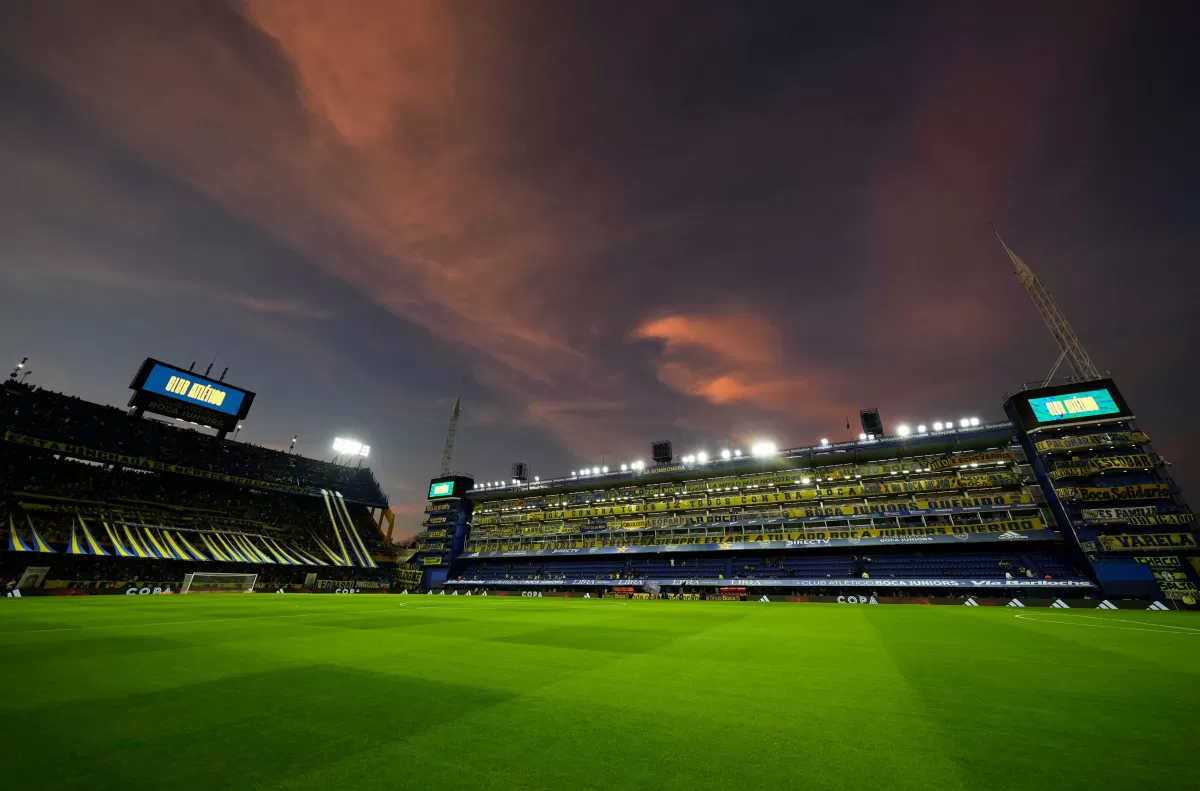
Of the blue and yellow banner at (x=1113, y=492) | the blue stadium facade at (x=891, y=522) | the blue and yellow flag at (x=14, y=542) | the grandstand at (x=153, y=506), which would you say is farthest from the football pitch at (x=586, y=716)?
the grandstand at (x=153, y=506)

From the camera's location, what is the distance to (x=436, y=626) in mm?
16734

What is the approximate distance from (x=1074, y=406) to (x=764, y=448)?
30713 mm

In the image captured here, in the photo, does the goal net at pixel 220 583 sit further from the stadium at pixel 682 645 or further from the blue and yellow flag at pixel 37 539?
the blue and yellow flag at pixel 37 539

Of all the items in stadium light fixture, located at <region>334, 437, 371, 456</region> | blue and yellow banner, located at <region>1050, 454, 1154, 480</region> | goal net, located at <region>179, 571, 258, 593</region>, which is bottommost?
goal net, located at <region>179, 571, 258, 593</region>

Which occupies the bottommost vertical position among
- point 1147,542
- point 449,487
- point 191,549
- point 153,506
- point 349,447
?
point 1147,542

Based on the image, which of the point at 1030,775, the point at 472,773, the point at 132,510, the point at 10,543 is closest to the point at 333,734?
the point at 472,773

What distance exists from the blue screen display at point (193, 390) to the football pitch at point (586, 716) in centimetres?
6194

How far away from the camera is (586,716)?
5707 millimetres

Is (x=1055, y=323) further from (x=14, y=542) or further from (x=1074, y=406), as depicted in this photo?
(x=14, y=542)

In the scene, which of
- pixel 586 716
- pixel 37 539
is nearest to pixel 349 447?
pixel 37 539

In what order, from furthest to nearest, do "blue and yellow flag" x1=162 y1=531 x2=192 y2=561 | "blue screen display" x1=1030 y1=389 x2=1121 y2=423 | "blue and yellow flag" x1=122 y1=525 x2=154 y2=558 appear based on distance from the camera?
"blue and yellow flag" x1=162 y1=531 x2=192 y2=561 < "blue and yellow flag" x1=122 y1=525 x2=154 y2=558 < "blue screen display" x1=1030 y1=389 x2=1121 y2=423

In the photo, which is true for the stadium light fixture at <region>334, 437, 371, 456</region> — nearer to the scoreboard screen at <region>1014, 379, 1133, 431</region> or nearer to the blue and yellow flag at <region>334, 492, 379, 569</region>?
the blue and yellow flag at <region>334, 492, 379, 569</region>

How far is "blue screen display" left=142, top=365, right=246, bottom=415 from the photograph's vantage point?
57.0 meters

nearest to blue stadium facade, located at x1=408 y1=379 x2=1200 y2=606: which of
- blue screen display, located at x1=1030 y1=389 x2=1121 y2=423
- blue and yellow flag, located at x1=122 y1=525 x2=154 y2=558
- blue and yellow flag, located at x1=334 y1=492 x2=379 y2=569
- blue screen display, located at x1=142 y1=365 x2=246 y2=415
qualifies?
blue screen display, located at x1=1030 y1=389 x2=1121 y2=423
